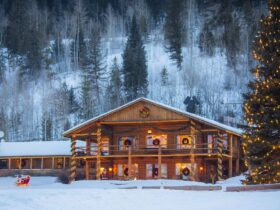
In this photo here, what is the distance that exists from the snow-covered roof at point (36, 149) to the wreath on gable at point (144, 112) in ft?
45.5

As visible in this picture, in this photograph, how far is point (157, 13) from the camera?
360ft

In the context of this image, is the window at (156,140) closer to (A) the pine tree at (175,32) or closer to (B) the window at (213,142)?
(B) the window at (213,142)

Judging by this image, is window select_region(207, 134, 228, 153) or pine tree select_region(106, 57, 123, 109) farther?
pine tree select_region(106, 57, 123, 109)

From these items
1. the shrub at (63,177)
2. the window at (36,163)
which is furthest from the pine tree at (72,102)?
the shrub at (63,177)

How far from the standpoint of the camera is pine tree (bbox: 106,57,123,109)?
261ft

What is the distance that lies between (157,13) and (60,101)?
3828 cm

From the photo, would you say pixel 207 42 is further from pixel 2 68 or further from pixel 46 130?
pixel 2 68

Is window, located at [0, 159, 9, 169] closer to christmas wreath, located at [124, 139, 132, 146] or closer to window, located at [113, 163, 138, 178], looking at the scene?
window, located at [113, 163, 138, 178]

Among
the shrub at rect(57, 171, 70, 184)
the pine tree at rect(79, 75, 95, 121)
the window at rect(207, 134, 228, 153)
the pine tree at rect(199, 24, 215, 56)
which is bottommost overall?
the shrub at rect(57, 171, 70, 184)

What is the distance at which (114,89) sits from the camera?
8125 cm

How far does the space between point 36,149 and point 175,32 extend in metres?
42.9

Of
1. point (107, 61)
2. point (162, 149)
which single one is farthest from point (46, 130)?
point (162, 149)

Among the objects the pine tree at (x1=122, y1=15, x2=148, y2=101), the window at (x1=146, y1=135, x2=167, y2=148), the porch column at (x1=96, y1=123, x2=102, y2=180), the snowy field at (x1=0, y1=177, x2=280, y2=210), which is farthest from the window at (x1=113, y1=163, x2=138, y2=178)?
the pine tree at (x1=122, y1=15, x2=148, y2=101)

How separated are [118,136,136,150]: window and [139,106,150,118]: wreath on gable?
3432mm
